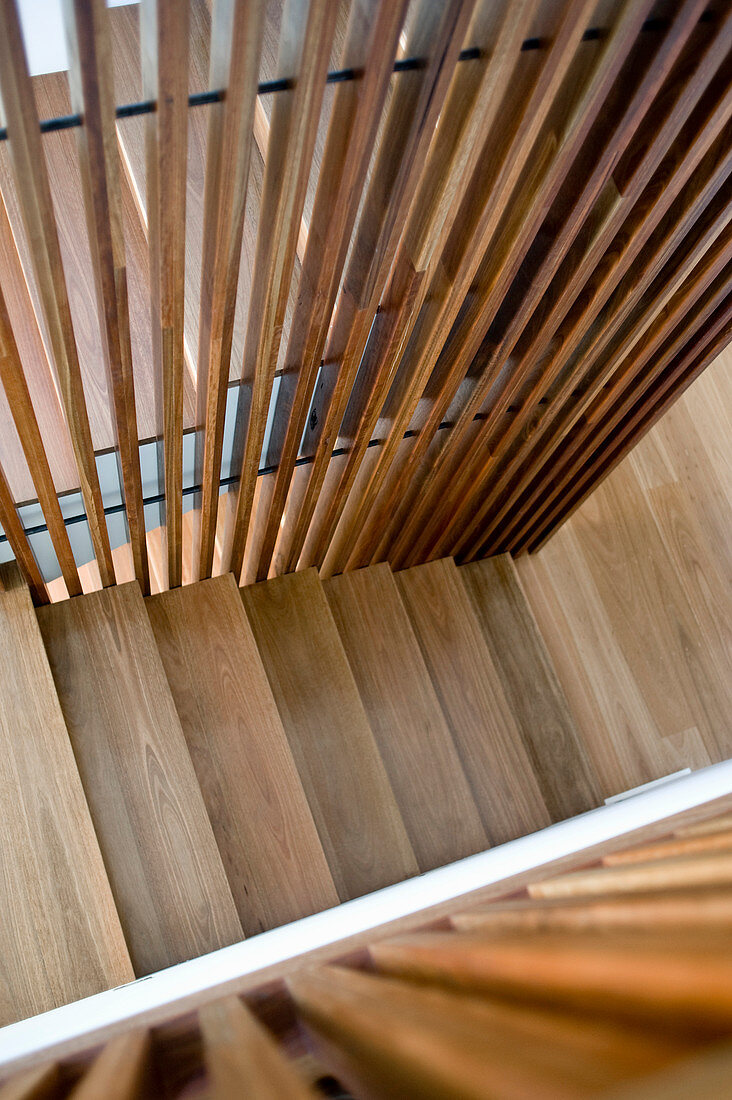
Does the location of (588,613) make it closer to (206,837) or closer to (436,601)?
(436,601)

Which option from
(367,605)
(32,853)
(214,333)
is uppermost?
(214,333)

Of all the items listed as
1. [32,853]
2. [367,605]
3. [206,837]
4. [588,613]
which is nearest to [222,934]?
[206,837]

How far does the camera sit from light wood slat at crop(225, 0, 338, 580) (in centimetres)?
115

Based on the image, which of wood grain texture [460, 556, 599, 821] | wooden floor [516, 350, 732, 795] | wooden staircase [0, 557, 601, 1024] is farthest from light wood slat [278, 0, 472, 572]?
wooden floor [516, 350, 732, 795]

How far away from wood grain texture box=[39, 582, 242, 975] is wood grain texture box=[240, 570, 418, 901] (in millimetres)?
619

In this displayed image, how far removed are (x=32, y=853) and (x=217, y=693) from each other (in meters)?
0.77

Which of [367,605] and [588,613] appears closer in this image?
[367,605]

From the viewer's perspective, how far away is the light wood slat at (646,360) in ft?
7.76

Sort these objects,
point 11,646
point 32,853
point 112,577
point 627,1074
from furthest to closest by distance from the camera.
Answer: point 112,577 < point 11,646 < point 32,853 < point 627,1074

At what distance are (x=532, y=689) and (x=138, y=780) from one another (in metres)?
1.93

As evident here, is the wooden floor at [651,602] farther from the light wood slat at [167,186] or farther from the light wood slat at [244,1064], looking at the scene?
the light wood slat at [244,1064]

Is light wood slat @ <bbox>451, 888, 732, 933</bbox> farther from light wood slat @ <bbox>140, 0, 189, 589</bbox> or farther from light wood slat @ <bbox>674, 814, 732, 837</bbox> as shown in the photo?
light wood slat @ <bbox>140, 0, 189, 589</bbox>

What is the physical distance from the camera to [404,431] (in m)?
2.35

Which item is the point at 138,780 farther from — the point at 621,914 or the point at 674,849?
the point at 621,914
